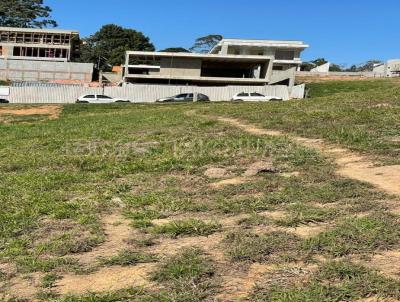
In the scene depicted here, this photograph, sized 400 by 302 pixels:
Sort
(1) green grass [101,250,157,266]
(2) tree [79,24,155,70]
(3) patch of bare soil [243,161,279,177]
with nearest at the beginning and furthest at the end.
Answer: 1. (1) green grass [101,250,157,266]
2. (3) patch of bare soil [243,161,279,177]
3. (2) tree [79,24,155,70]

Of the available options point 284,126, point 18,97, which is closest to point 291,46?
point 18,97

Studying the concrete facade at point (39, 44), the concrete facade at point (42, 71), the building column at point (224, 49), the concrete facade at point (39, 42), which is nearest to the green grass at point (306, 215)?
the concrete facade at point (42, 71)

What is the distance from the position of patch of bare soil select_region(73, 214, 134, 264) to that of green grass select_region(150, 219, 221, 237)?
28cm

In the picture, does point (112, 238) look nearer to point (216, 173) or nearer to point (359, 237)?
point (359, 237)

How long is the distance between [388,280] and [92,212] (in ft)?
10.4

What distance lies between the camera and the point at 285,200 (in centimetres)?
542

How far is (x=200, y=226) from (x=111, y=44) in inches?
3998

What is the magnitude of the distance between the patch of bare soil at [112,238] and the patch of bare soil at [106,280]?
0.96ft

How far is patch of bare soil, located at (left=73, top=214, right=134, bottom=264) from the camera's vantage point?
4.23 m

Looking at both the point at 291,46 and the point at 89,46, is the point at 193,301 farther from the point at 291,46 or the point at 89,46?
the point at 89,46

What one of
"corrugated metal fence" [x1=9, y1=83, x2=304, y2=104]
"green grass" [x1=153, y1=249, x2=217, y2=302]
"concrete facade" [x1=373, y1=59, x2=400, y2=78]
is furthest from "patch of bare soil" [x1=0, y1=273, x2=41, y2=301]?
"concrete facade" [x1=373, y1=59, x2=400, y2=78]

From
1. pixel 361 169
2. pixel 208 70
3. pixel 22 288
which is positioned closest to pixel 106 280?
pixel 22 288

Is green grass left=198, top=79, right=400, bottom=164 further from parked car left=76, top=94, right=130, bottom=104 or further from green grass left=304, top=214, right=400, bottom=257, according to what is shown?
parked car left=76, top=94, right=130, bottom=104

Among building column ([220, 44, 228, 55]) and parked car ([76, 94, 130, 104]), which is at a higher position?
building column ([220, 44, 228, 55])
